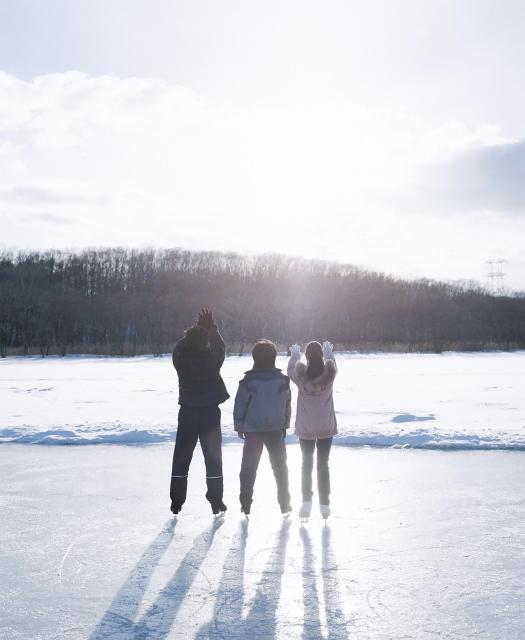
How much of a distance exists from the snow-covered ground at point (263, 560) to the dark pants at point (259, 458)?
0.56ft

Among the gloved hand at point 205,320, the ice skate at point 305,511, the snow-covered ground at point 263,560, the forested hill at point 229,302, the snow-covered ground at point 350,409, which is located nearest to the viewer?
the snow-covered ground at point 263,560

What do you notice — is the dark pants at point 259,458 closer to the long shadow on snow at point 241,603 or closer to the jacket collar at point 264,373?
the jacket collar at point 264,373

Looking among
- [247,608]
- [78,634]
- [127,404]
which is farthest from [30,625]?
Result: [127,404]

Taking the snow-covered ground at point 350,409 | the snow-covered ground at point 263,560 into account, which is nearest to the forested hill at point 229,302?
the snow-covered ground at point 350,409

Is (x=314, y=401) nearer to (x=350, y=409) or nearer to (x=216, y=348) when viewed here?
(x=216, y=348)

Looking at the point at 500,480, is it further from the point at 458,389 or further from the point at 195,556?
the point at 458,389

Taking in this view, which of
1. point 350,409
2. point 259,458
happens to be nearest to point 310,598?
point 259,458

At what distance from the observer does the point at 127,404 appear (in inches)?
476

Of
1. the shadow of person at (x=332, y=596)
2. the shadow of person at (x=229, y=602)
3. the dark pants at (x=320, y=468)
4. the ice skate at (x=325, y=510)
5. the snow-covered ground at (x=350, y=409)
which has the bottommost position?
the shadow of person at (x=229, y=602)

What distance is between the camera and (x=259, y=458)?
4.92 metres

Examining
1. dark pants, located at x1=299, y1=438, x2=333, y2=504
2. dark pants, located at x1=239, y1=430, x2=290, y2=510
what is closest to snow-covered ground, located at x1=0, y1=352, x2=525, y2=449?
dark pants, located at x1=299, y1=438, x2=333, y2=504

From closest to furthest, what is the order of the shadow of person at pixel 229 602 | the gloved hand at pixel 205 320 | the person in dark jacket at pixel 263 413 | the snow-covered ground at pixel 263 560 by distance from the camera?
the shadow of person at pixel 229 602, the snow-covered ground at pixel 263 560, the person in dark jacket at pixel 263 413, the gloved hand at pixel 205 320

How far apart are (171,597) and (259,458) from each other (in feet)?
5.66

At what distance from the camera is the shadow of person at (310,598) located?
9.48ft
